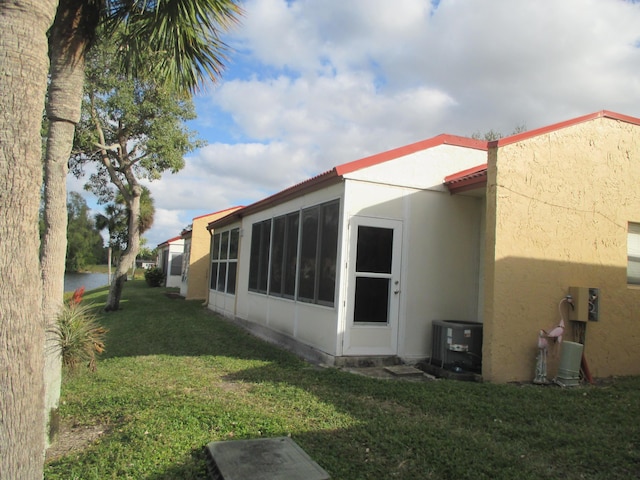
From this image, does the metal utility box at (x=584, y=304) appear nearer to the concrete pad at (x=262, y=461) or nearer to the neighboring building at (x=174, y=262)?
the concrete pad at (x=262, y=461)

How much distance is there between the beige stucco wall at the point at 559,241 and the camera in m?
6.41

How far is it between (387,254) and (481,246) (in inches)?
69.9

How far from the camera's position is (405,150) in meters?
7.74

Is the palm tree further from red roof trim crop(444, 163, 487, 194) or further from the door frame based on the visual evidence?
red roof trim crop(444, 163, 487, 194)

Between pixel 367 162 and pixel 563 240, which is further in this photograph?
pixel 367 162

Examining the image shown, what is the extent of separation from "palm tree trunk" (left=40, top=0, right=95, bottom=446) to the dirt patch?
116mm

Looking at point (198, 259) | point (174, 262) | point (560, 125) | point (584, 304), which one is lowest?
point (584, 304)

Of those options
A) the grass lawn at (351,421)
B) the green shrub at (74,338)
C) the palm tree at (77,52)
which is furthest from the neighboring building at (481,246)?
the green shrub at (74,338)

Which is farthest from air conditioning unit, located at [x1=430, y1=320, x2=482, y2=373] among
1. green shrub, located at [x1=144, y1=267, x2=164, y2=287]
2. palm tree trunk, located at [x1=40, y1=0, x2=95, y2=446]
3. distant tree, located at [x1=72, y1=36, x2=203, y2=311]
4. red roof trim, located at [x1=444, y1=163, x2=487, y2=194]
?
green shrub, located at [x1=144, y1=267, x2=164, y2=287]

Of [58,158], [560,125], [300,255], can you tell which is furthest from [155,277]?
[560,125]

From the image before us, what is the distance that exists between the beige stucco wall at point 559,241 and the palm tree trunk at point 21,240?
17.5 ft

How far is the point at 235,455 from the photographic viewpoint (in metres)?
3.64

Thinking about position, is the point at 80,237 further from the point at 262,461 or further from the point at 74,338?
the point at 262,461

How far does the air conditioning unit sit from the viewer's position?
7.03m
